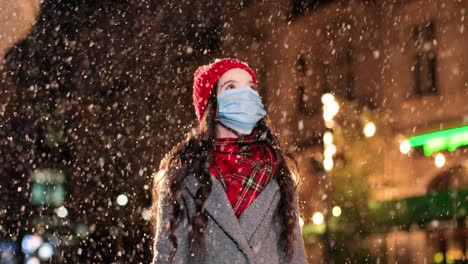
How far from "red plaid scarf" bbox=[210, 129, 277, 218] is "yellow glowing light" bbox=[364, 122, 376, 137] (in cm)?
1309

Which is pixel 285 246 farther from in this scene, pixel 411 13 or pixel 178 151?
pixel 411 13

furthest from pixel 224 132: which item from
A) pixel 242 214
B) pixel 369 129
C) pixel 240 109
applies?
pixel 369 129

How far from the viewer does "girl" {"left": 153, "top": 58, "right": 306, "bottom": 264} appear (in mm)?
3260

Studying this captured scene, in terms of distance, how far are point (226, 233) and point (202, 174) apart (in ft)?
0.97

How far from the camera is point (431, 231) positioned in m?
13.2

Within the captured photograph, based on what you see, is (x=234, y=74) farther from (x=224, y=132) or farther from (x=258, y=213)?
(x=258, y=213)

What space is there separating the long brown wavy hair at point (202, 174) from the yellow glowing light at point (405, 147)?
44.1ft

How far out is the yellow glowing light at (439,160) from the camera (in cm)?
Result: 1501

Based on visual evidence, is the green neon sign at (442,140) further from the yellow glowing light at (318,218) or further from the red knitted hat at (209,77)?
the red knitted hat at (209,77)

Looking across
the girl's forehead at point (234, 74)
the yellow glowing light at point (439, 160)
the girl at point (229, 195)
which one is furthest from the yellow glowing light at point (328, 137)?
the girl at point (229, 195)

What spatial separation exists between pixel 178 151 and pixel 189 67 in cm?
2288

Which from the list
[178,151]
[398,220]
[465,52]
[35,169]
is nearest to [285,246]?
[178,151]

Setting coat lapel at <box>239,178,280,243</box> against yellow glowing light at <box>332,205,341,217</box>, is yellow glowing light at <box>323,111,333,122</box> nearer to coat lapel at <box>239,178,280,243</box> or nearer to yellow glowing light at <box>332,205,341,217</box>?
yellow glowing light at <box>332,205,341,217</box>

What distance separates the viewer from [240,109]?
131 inches
